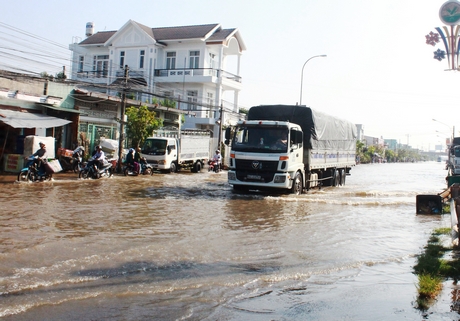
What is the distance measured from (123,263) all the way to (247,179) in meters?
9.86

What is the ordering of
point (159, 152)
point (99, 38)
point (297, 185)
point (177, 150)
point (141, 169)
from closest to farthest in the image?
point (297, 185) → point (141, 169) → point (159, 152) → point (177, 150) → point (99, 38)

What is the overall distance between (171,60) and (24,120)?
2567 centimetres

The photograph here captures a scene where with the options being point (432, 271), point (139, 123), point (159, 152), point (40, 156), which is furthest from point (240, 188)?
point (139, 123)

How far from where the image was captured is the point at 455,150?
98.4ft

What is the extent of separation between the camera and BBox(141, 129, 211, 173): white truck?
2598cm

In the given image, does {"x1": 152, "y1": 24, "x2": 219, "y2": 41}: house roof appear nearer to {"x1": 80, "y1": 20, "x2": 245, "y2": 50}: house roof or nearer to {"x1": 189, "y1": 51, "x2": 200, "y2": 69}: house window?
{"x1": 80, "y1": 20, "x2": 245, "y2": 50}: house roof

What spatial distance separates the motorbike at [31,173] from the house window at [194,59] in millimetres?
26131

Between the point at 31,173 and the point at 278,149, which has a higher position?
the point at 278,149

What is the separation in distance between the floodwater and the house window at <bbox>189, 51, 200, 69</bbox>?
30024 millimetres

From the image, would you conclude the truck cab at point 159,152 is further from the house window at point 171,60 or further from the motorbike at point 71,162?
the house window at point 171,60

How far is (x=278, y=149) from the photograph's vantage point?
15.9 meters

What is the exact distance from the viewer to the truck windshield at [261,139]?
52.3ft

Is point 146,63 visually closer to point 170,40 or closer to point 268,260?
point 170,40

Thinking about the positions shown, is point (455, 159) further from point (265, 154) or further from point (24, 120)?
point (24, 120)
